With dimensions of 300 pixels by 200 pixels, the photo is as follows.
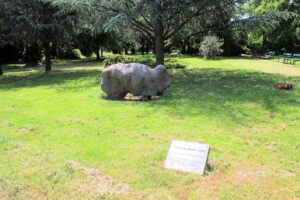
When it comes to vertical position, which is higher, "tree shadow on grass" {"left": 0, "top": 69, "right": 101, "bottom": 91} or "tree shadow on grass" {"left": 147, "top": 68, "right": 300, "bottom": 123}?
"tree shadow on grass" {"left": 0, "top": 69, "right": 101, "bottom": 91}

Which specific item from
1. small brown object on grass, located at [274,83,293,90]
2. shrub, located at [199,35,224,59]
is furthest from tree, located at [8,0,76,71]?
shrub, located at [199,35,224,59]

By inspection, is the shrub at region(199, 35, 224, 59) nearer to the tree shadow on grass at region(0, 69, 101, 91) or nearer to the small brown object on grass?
the tree shadow on grass at region(0, 69, 101, 91)

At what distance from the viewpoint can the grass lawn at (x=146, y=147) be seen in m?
3.76

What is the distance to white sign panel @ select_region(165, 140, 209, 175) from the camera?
13.4 ft

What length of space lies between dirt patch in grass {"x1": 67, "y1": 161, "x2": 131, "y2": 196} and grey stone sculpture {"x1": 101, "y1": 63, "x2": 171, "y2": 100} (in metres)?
5.34

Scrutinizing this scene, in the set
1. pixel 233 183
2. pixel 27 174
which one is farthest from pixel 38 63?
pixel 233 183

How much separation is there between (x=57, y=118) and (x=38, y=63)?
2664 cm

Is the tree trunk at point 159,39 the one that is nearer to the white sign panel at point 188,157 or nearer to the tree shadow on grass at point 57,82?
the tree shadow on grass at point 57,82

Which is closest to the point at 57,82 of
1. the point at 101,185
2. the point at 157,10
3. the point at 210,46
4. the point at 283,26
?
the point at 157,10

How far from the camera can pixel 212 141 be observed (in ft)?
17.6

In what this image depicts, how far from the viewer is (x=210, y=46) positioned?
97.2 ft

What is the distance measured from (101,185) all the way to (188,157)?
157cm

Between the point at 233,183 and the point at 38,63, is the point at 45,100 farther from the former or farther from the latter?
the point at 38,63

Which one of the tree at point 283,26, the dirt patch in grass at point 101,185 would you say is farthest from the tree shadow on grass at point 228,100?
the tree at point 283,26
